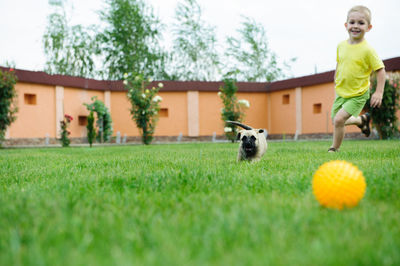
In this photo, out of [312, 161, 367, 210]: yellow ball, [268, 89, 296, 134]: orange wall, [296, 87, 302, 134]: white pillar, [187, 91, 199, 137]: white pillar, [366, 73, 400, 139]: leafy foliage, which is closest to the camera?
[312, 161, 367, 210]: yellow ball

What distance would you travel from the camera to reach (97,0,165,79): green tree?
29078mm

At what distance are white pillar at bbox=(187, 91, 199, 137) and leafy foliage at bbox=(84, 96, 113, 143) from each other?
5.03m

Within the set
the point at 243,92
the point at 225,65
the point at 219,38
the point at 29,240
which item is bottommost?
the point at 29,240

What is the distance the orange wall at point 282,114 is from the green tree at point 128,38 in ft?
43.2

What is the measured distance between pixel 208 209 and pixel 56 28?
29.9 meters

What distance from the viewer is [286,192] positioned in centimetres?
234

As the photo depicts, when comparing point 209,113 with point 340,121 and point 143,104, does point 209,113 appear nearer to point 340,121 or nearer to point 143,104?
point 143,104

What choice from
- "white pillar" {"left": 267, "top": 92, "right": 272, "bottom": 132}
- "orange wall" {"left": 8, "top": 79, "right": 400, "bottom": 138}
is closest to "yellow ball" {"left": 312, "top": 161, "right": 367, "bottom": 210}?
"orange wall" {"left": 8, "top": 79, "right": 400, "bottom": 138}

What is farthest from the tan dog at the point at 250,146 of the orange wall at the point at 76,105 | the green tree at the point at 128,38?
the green tree at the point at 128,38

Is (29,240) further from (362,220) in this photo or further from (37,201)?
(362,220)

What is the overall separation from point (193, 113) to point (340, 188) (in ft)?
64.1

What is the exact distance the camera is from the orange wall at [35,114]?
54.3ft

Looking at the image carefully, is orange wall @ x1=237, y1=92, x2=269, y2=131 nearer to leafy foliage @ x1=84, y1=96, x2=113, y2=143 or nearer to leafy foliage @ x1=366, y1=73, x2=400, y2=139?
leafy foliage @ x1=84, y1=96, x2=113, y2=143

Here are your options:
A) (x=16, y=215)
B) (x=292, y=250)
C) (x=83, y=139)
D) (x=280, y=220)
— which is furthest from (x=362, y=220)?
(x=83, y=139)
